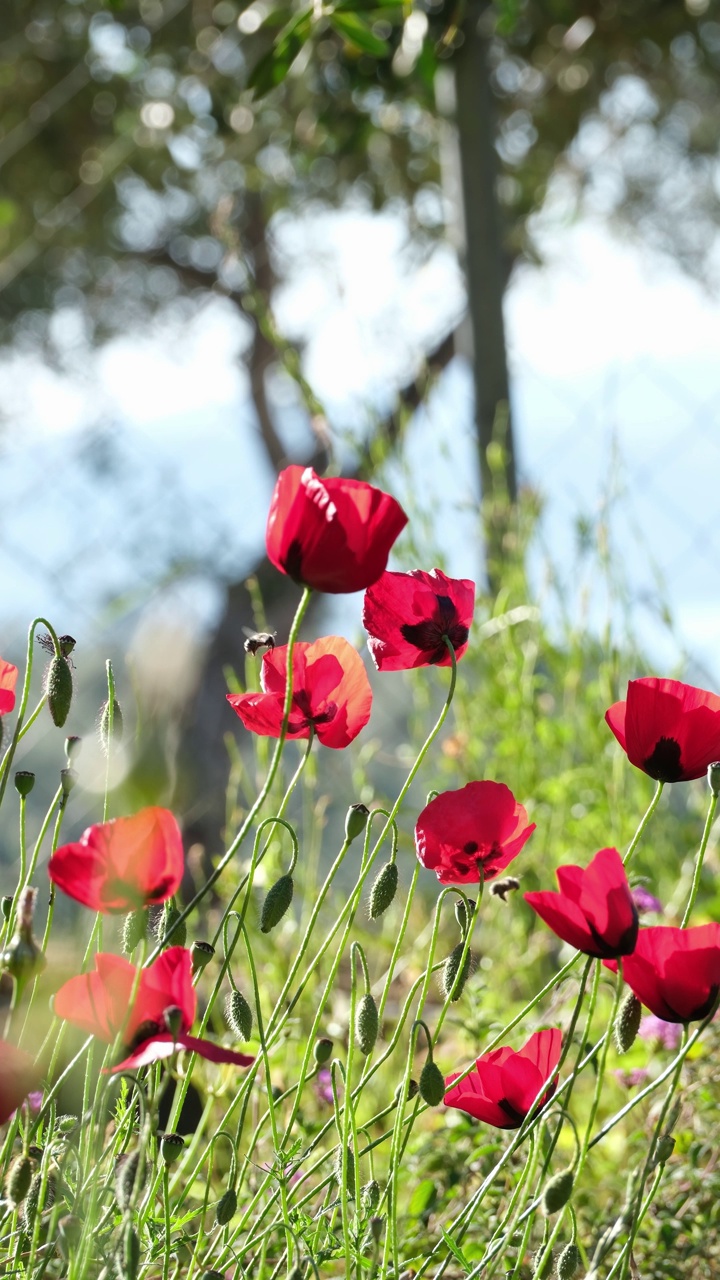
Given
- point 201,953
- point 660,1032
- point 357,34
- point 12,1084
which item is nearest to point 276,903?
point 201,953

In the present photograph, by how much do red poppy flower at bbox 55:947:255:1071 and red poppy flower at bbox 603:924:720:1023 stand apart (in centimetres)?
17

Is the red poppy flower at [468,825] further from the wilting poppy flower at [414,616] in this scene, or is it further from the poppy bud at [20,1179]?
the poppy bud at [20,1179]

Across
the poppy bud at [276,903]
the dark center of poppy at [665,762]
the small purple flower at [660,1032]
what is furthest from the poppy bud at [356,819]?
the small purple flower at [660,1032]

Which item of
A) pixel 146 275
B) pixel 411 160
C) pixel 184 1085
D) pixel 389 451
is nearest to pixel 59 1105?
pixel 184 1085

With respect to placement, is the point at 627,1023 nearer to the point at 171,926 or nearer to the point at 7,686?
the point at 171,926

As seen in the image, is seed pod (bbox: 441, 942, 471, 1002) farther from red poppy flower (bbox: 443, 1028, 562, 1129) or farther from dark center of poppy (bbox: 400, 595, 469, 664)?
dark center of poppy (bbox: 400, 595, 469, 664)

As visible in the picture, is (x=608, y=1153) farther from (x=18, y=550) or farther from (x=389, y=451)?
(x=18, y=550)

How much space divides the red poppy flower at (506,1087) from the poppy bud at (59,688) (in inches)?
10.0

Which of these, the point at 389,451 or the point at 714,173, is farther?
the point at 714,173

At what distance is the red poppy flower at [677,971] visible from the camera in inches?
19.8

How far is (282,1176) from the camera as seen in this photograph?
1.87 ft

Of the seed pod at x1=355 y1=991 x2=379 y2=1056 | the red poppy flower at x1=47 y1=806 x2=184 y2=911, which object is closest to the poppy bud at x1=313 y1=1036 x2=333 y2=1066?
the seed pod at x1=355 y1=991 x2=379 y2=1056

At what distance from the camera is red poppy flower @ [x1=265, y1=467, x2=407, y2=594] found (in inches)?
20.2

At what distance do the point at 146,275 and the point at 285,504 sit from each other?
5.27 metres
